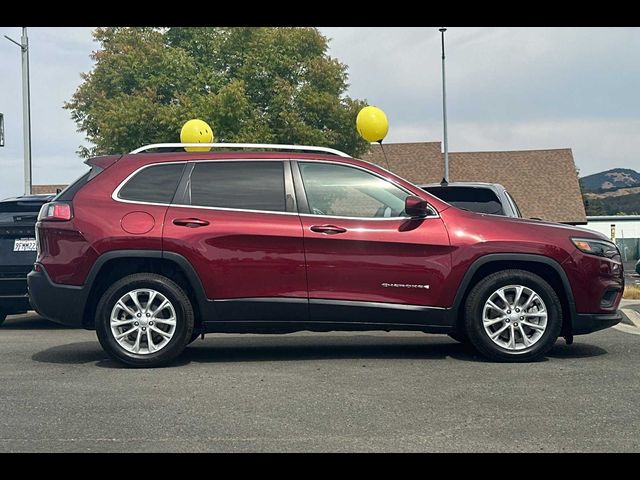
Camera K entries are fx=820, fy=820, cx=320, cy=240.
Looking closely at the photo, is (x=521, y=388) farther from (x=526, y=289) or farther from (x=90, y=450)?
(x=90, y=450)

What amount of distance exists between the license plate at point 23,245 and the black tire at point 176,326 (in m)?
3.13

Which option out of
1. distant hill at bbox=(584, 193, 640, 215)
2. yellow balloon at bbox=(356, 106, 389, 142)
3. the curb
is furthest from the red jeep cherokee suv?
distant hill at bbox=(584, 193, 640, 215)

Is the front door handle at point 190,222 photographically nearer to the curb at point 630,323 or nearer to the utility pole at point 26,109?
the curb at point 630,323

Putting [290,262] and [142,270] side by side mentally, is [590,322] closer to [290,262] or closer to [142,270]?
[290,262]

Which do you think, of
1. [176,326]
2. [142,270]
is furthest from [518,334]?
[142,270]

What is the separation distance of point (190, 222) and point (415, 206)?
1864mm

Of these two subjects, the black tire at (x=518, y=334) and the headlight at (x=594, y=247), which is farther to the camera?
the headlight at (x=594, y=247)

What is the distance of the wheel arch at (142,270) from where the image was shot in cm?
672

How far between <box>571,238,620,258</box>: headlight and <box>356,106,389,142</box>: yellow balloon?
53.7ft

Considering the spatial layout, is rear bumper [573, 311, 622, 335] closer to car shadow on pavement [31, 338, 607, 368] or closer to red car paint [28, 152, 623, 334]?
red car paint [28, 152, 623, 334]

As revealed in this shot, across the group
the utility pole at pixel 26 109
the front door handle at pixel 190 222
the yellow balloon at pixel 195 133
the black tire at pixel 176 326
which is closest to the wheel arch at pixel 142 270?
the black tire at pixel 176 326

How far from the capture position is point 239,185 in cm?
695

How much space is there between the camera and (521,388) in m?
5.78

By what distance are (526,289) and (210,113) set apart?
101ft
